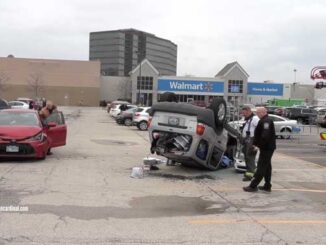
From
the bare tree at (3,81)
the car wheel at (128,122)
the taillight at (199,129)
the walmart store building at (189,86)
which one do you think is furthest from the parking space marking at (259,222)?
the bare tree at (3,81)

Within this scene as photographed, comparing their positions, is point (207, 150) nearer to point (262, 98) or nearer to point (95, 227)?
point (95, 227)

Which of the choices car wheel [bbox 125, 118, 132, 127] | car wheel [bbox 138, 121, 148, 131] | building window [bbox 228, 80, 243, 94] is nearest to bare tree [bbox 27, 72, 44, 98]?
building window [bbox 228, 80, 243, 94]

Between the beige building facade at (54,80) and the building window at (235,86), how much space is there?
89.5 ft

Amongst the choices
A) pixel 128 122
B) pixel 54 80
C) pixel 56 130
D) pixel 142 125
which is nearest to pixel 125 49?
pixel 54 80

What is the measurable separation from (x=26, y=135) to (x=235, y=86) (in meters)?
98.0

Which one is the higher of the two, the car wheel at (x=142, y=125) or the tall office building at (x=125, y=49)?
the tall office building at (x=125, y=49)

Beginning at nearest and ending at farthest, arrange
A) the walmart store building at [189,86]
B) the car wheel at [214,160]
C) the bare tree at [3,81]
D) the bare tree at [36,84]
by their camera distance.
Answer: the car wheel at [214,160] → the walmart store building at [189,86] → the bare tree at [3,81] → the bare tree at [36,84]

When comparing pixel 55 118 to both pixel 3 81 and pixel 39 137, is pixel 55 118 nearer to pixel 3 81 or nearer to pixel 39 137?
pixel 39 137

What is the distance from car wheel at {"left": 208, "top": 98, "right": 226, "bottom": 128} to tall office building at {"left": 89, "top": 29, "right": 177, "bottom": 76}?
4461 inches

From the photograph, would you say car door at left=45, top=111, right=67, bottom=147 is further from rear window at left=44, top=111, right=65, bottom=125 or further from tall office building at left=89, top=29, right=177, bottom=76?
tall office building at left=89, top=29, right=177, bottom=76

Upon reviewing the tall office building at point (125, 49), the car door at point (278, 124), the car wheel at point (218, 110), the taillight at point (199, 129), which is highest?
the tall office building at point (125, 49)

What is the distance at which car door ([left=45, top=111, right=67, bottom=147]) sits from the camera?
15.9 m

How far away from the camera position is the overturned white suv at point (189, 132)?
12.6 metres

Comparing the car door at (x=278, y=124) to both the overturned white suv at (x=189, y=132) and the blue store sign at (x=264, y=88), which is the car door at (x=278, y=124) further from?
the blue store sign at (x=264, y=88)
